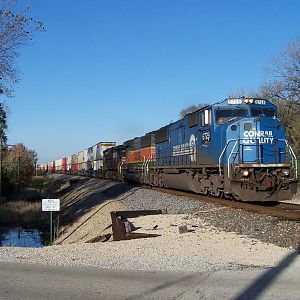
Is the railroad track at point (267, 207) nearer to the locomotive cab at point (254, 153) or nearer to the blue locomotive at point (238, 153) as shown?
the blue locomotive at point (238, 153)

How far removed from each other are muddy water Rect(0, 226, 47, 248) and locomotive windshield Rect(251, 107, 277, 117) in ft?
36.3

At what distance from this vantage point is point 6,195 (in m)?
41.5

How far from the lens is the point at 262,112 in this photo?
18062 millimetres

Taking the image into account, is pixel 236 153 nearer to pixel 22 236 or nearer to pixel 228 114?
pixel 228 114

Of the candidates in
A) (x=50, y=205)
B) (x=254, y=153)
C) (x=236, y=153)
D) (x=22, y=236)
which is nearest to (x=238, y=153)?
(x=236, y=153)

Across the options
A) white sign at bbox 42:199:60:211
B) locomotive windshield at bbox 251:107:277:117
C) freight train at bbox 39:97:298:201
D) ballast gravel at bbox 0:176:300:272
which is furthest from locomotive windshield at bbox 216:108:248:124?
white sign at bbox 42:199:60:211

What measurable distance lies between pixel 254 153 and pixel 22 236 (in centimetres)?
1360

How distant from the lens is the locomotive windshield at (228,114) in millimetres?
18000

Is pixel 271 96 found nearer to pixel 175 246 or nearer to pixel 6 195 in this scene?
pixel 6 195

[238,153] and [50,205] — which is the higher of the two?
[238,153]

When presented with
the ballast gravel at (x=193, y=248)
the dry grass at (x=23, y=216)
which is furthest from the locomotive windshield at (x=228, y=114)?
the dry grass at (x=23, y=216)

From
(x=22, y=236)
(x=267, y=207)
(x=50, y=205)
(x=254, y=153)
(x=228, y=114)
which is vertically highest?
(x=228, y=114)

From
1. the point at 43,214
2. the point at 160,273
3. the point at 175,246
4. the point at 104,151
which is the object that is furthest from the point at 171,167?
the point at 104,151

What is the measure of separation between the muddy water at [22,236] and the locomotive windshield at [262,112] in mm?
11054
